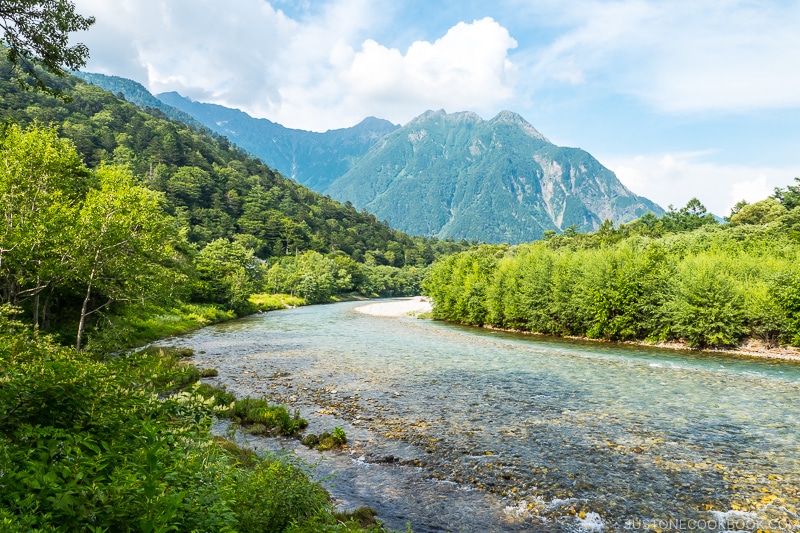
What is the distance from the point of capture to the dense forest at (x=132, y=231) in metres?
19.7

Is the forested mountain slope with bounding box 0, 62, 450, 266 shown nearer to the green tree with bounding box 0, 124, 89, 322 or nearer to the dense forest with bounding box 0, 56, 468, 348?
the dense forest with bounding box 0, 56, 468, 348

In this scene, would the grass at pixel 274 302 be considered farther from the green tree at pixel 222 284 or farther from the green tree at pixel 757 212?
the green tree at pixel 757 212

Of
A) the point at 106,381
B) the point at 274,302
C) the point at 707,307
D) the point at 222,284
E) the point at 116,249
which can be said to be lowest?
the point at 274,302

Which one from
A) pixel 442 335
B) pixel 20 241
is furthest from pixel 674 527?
pixel 442 335

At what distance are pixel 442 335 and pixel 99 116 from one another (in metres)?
156

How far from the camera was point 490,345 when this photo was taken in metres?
37.8

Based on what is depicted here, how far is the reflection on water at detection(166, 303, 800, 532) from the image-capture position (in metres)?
10.3

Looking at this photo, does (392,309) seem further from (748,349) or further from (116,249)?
(116,249)

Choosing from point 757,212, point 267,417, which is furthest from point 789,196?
point 267,417

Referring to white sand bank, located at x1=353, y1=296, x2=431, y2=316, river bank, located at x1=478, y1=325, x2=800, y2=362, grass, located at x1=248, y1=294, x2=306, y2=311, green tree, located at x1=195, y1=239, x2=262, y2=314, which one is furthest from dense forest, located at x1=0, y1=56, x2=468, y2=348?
river bank, located at x1=478, y1=325, x2=800, y2=362

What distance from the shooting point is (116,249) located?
22.3 m

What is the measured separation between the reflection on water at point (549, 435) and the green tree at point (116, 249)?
6442mm

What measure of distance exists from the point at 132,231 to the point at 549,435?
23484mm

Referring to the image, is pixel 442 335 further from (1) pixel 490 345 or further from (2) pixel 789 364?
(2) pixel 789 364
